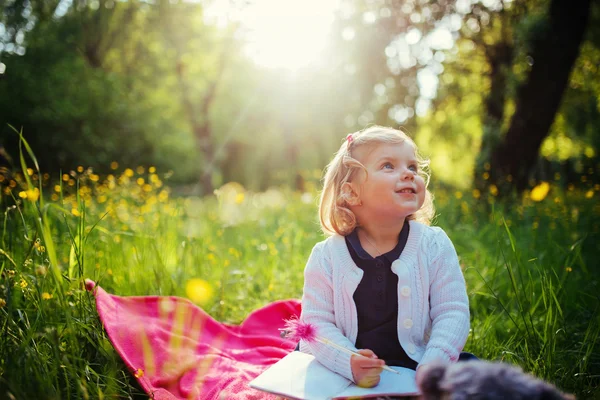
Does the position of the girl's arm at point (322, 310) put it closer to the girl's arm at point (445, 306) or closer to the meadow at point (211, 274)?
the girl's arm at point (445, 306)

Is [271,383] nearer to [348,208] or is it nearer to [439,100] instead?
[348,208]

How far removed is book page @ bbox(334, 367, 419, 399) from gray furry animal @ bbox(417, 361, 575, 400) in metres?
0.42

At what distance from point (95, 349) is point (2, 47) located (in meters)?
16.6

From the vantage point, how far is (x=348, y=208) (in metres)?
2.22

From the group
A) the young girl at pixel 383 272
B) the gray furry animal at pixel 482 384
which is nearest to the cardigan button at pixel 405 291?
the young girl at pixel 383 272

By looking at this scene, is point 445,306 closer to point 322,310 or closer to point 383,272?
point 383,272

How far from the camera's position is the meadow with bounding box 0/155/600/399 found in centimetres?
195

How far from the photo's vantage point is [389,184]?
2.00 metres

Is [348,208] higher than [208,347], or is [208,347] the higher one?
[348,208]

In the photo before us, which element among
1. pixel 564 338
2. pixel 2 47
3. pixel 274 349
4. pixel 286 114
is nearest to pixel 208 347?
pixel 274 349

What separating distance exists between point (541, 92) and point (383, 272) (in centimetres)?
561

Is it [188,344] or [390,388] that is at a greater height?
[390,388]

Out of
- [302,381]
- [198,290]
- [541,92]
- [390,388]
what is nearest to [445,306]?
[390,388]

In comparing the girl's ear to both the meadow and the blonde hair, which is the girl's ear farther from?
the meadow
